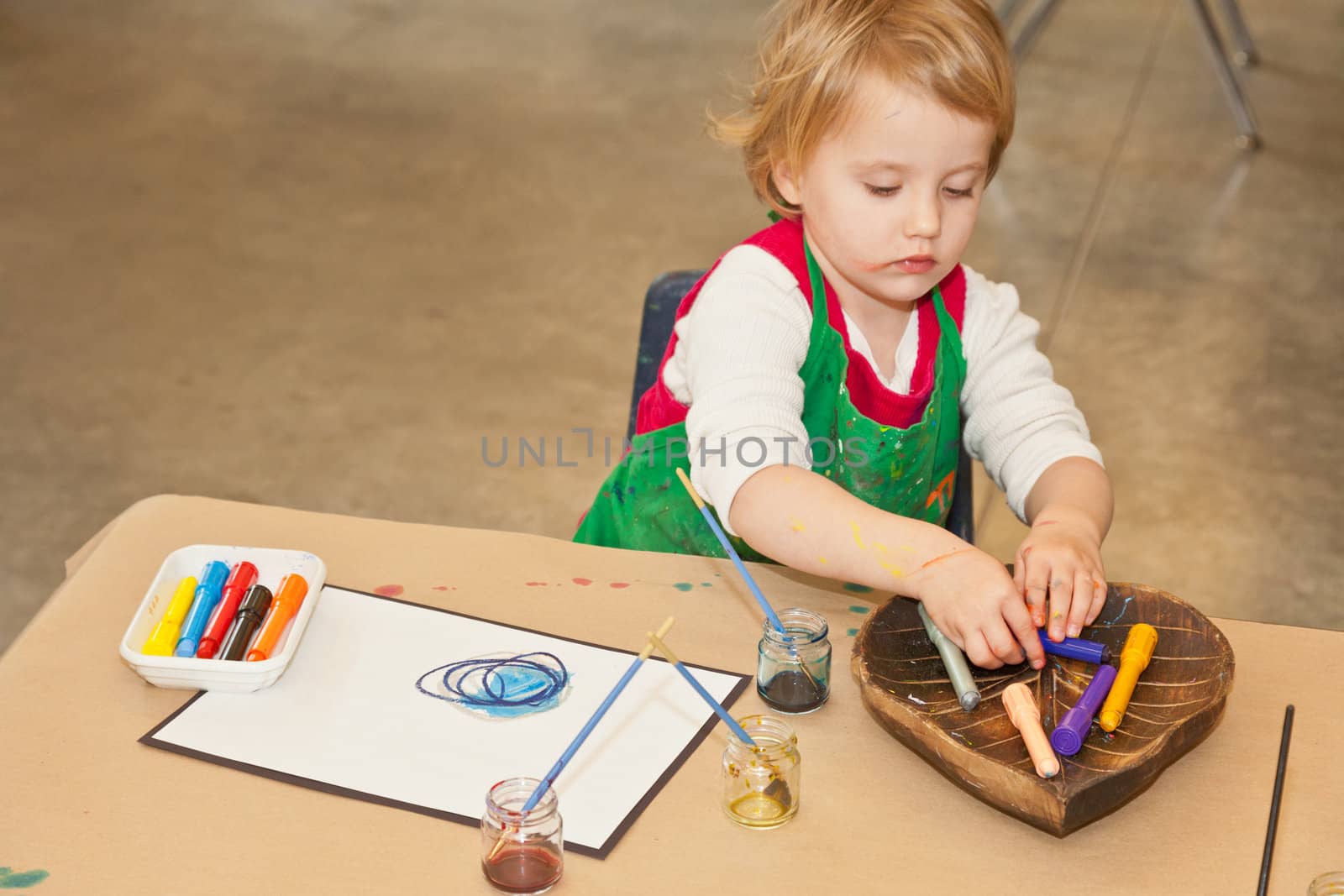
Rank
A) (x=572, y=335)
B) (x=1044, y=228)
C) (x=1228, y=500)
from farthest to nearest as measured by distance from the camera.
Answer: (x=1044, y=228), (x=572, y=335), (x=1228, y=500)

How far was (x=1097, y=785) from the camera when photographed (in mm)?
827

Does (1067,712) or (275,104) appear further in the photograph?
(275,104)

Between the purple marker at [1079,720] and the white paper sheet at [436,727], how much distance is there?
22cm

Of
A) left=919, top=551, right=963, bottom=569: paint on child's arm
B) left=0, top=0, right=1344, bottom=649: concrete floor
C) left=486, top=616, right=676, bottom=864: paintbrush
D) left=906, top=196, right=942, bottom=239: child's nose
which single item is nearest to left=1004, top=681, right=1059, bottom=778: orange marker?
left=919, top=551, right=963, bottom=569: paint on child's arm

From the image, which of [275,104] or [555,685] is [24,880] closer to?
[555,685]

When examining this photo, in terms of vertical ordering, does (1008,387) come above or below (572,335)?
above

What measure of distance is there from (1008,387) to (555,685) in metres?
0.54

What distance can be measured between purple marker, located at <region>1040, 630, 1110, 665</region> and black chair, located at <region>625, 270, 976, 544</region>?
1.28 ft

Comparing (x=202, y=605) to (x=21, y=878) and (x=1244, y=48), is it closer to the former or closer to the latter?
(x=21, y=878)

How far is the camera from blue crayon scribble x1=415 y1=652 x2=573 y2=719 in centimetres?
96

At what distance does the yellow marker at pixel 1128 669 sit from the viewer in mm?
899

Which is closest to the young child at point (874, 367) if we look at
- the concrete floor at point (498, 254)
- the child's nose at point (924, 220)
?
the child's nose at point (924, 220)

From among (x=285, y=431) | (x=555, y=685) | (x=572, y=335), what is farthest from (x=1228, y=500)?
(x=555, y=685)

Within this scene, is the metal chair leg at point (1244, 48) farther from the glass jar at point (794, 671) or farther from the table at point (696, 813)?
the glass jar at point (794, 671)
